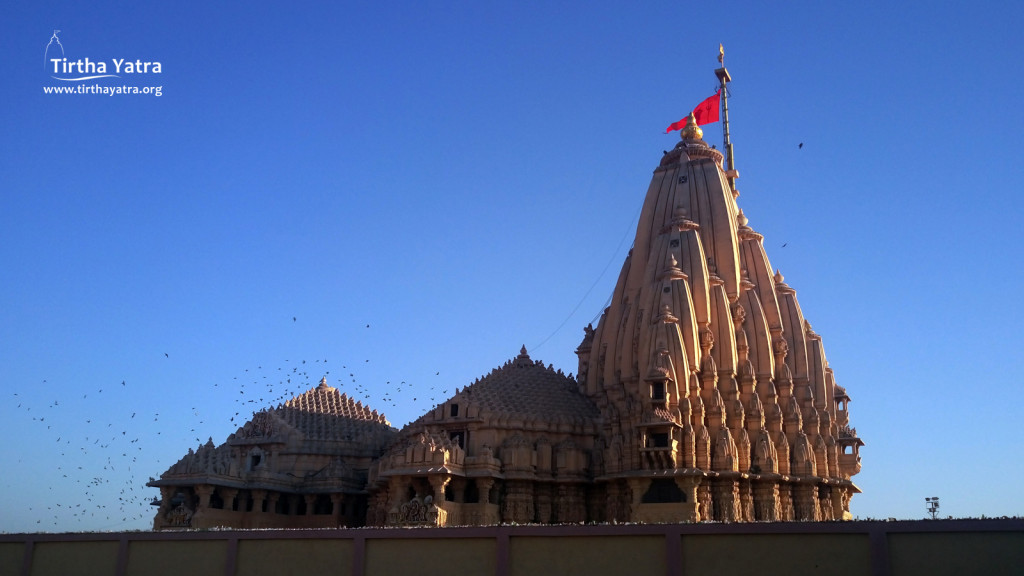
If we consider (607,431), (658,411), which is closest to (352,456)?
(607,431)

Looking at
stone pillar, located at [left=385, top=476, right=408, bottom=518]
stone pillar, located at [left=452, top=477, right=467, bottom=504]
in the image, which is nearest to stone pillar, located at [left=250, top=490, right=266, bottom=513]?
stone pillar, located at [left=385, top=476, right=408, bottom=518]

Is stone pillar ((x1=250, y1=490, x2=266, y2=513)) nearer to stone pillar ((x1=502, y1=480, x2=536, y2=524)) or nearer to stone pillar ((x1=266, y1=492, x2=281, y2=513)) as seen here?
stone pillar ((x1=266, y1=492, x2=281, y2=513))

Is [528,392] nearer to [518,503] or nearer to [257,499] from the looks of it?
[518,503]

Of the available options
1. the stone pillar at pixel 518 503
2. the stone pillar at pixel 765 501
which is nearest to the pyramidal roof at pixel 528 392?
the stone pillar at pixel 518 503

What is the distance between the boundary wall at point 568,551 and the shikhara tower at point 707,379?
20226mm

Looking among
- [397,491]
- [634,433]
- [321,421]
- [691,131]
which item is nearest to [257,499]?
[321,421]

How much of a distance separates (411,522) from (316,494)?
11897 millimetres

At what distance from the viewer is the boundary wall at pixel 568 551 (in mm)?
20688

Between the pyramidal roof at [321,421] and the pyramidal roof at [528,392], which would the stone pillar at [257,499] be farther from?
the pyramidal roof at [528,392]

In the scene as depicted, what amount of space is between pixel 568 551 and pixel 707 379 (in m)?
25.9

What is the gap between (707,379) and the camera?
47500 mm

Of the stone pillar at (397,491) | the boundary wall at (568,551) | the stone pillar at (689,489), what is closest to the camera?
the boundary wall at (568,551)

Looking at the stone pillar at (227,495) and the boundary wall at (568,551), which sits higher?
the stone pillar at (227,495)

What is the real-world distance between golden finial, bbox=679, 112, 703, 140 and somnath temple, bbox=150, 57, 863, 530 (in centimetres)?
121
